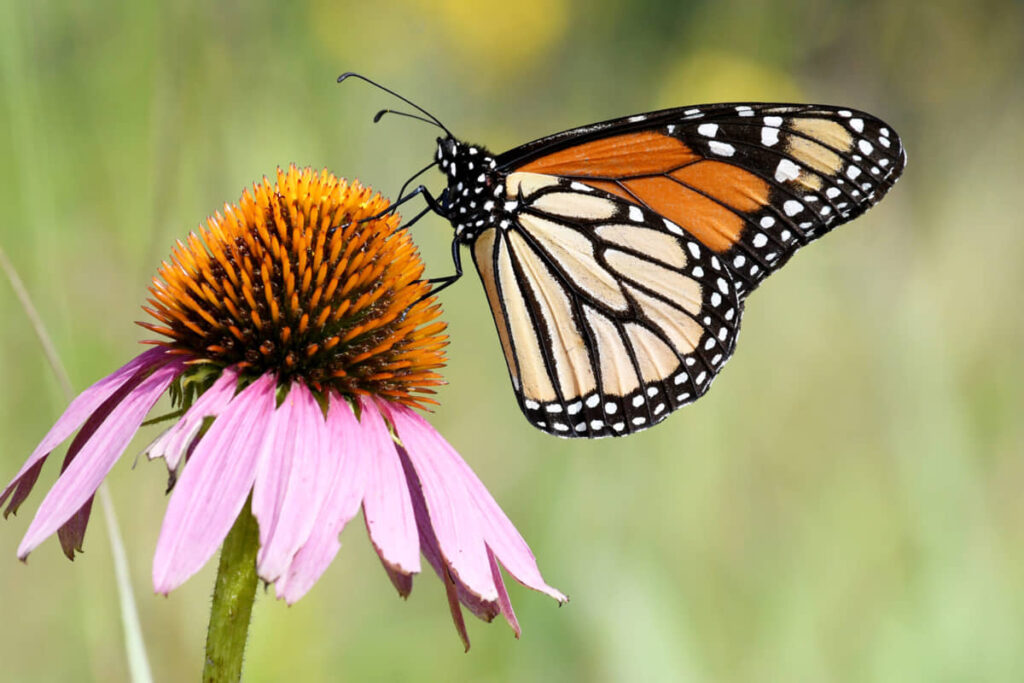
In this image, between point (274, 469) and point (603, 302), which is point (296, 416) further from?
point (603, 302)

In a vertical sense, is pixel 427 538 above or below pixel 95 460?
below

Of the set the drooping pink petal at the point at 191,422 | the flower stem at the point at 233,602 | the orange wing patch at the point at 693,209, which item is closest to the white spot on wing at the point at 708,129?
the orange wing patch at the point at 693,209

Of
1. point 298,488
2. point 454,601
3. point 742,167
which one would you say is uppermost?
point 742,167

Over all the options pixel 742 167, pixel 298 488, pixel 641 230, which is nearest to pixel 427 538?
pixel 298 488

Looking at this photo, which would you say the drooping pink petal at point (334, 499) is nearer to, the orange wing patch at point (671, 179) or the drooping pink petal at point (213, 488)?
the drooping pink petal at point (213, 488)

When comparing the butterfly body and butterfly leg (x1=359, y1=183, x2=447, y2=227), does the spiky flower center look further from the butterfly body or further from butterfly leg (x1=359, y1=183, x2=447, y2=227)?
the butterfly body

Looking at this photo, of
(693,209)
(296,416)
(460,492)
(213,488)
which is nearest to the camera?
(213,488)
